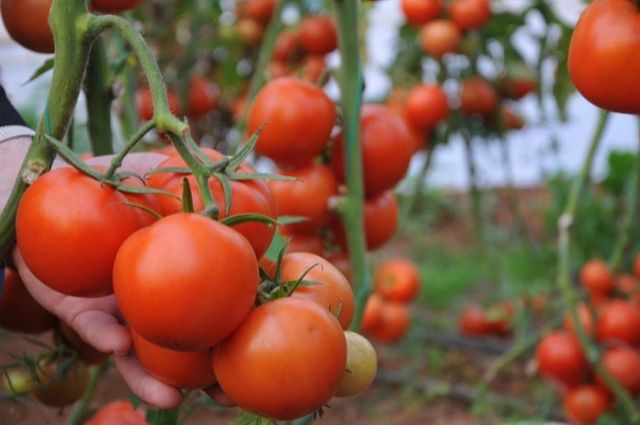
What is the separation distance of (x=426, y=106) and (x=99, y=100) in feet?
3.18

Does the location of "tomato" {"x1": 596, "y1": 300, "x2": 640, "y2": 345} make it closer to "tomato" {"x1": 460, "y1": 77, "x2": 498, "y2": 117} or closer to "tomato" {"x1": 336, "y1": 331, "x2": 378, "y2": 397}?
"tomato" {"x1": 460, "y1": 77, "x2": 498, "y2": 117}

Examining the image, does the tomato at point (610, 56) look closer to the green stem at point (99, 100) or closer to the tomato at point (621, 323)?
the green stem at point (99, 100)

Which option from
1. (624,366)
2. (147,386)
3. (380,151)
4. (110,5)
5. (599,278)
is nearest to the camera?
(147,386)

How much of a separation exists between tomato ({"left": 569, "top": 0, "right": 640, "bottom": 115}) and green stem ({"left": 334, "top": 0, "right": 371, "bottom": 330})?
0.32 metres

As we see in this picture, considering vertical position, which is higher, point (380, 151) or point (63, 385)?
point (380, 151)

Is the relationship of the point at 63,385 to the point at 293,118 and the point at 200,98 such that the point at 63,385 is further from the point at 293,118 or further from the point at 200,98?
the point at 200,98

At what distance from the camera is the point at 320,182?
90 cm

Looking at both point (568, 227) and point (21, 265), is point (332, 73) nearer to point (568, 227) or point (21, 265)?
point (21, 265)

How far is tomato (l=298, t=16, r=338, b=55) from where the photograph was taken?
5.54ft

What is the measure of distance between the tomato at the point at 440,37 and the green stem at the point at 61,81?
1197 mm

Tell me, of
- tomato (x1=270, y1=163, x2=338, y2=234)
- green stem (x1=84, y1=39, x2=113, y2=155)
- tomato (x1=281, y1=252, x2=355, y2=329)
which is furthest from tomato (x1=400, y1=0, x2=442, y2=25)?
tomato (x1=281, y1=252, x2=355, y2=329)

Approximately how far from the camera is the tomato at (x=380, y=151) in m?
0.92

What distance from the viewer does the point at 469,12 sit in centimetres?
165

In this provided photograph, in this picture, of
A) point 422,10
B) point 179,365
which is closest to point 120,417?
point 179,365
